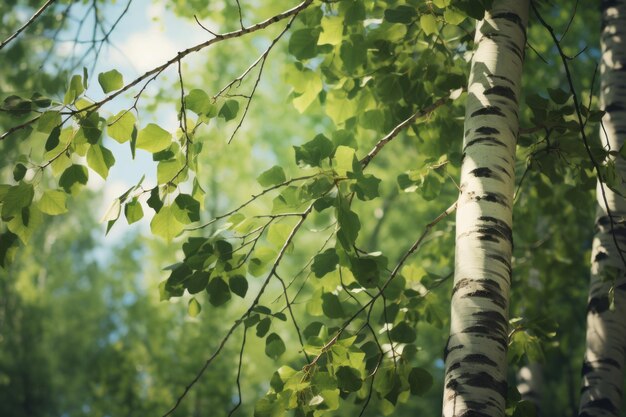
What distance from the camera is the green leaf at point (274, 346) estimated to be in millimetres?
1794

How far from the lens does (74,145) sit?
5.00 ft

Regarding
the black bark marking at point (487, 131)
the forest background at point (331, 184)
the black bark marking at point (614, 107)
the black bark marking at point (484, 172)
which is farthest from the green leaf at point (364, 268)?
the black bark marking at point (614, 107)

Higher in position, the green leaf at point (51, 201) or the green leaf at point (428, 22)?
the green leaf at point (428, 22)

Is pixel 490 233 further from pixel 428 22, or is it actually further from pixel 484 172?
pixel 428 22

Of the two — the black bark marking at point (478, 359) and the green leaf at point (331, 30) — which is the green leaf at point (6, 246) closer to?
the green leaf at point (331, 30)

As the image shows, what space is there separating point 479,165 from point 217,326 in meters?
7.38

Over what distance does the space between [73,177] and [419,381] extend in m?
1.29

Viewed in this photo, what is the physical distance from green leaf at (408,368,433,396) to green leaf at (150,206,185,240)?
930 mm

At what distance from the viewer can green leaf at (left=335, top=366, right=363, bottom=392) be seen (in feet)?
5.25

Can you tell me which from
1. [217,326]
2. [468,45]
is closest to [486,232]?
[468,45]

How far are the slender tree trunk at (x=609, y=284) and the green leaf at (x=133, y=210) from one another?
162 cm

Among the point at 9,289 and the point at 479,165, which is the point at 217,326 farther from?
the point at 479,165

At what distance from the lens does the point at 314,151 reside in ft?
4.86

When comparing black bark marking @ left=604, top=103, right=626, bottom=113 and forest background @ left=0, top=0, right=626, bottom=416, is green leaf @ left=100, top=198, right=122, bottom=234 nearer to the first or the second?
forest background @ left=0, top=0, right=626, bottom=416
